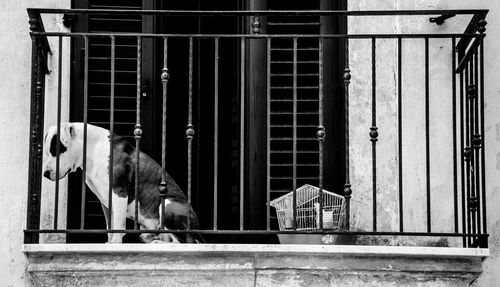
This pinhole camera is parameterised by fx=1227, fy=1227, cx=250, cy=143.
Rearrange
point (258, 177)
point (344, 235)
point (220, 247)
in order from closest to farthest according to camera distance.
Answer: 1. point (220, 247)
2. point (344, 235)
3. point (258, 177)

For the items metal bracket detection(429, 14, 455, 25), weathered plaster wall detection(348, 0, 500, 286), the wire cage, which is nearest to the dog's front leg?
the wire cage

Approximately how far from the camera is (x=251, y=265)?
6.77 metres

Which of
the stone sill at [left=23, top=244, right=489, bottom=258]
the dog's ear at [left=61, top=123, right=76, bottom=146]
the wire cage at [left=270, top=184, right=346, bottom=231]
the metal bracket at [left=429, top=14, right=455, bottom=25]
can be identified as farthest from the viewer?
A: the metal bracket at [left=429, top=14, right=455, bottom=25]

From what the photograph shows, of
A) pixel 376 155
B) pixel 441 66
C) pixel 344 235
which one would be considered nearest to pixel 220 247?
pixel 344 235

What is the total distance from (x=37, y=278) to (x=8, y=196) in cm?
71

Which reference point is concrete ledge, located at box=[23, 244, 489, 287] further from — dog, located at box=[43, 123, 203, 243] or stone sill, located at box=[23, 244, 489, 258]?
dog, located at box=[43, 123, 203, 243]

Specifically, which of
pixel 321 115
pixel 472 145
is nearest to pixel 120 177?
pixel 321 115

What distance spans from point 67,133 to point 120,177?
1.34ft

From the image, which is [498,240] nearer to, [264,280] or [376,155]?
[376,155]

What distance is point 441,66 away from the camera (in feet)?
24.3

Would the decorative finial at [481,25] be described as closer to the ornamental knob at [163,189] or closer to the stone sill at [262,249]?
the stone sill at [262,249]

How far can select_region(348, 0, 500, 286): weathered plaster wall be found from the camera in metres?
7.31

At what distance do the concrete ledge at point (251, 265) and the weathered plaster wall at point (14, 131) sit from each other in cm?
48

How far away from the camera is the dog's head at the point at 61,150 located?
7102 millimetres
